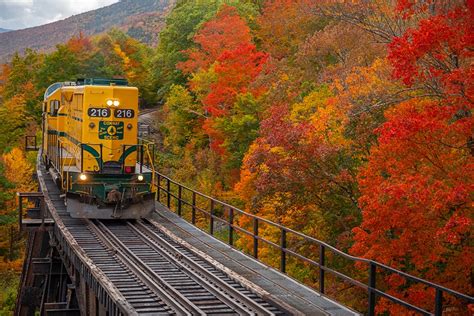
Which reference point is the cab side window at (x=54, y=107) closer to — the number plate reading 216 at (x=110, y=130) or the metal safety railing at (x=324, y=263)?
the number plate reading 216 at (x=110, y=130)

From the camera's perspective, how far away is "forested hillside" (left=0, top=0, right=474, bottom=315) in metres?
18.6

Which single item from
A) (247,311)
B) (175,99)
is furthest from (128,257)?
(175,99)

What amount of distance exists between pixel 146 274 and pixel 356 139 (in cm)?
1261

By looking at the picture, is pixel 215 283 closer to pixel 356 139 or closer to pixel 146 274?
pixel 146 274

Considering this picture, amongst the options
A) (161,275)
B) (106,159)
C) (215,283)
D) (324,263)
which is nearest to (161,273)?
(161,275)

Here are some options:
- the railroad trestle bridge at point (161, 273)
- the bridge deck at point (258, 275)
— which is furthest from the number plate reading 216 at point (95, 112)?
the bridge deck at point (258, 275)

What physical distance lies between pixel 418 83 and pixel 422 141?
8.35ft

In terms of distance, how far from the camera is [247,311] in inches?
500

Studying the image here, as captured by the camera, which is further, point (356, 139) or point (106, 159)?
point (356, 139)

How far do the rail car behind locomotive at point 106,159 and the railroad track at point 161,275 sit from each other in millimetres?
878

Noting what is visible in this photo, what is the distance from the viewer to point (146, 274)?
50.6ft

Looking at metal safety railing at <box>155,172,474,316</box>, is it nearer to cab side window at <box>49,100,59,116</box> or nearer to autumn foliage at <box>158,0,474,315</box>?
autumn foliage at <box>158,0,474,315</box>

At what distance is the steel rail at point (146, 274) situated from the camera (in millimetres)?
12922

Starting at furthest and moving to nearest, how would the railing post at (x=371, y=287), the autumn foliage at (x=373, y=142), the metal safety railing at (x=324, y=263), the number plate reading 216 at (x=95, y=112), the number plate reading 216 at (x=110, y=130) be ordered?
1. the number plate reading 216 at (x=110, y=130)
2. the number plate reading 216 at (x=95, y=112)
3. the autumn foliage at (x=373, y=142)
4. the railing post at (x=371, y=287)
5. the metal safety railing at (x=324, y=263)
